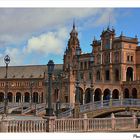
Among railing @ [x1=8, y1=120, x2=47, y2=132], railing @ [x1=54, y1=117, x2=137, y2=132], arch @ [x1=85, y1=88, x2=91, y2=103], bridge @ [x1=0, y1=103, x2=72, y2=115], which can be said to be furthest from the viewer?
arch @ [x1=85, y1=88, x2=91, y2=103]

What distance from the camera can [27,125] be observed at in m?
9.69

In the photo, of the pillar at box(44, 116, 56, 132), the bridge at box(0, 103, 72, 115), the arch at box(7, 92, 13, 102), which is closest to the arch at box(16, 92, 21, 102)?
the arch at box(7, 92, 13, 102)

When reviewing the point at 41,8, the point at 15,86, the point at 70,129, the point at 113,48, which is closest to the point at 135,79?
the point at 113,48

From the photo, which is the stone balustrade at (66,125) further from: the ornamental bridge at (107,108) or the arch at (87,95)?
the arch at (87,95)

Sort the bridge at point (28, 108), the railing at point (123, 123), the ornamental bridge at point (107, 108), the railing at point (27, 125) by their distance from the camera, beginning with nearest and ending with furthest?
the railing at point (27, 125) → the railing at point (123, 123) → the ornamental bridge at point (107, 108) → the bridge at point (28, 108)

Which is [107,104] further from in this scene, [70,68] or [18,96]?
[18,96]

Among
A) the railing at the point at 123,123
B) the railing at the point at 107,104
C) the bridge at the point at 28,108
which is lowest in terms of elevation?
the railing at the point at 123,123

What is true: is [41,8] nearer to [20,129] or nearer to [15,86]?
[20,129]

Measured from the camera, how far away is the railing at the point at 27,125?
30.5ft

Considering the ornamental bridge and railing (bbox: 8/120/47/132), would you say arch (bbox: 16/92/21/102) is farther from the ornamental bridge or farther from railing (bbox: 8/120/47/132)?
railing (bbox: 8/120/47/132)

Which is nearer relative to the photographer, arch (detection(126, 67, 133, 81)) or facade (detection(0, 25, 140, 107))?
facade (detection(0, 25, 140, 107))

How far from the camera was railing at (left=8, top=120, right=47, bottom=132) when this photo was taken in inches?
366

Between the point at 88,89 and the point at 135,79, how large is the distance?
10.8 ft

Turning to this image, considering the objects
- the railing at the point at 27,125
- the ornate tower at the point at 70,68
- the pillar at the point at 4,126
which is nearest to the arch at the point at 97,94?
the ornate tower at the point at 70,68
